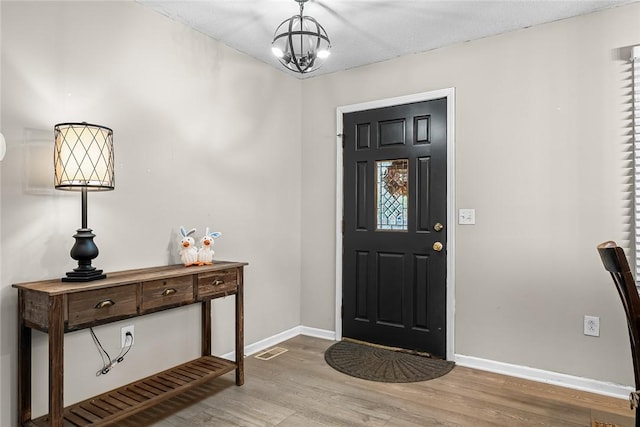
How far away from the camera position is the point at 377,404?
2451mm

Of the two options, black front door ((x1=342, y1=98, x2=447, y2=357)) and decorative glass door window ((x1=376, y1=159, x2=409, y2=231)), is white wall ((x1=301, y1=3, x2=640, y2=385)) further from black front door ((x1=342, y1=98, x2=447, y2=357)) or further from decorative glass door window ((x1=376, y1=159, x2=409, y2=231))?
decorative glass door window ((x1=376, y1=159, x2=409, y2=231))

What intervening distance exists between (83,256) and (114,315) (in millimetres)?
325

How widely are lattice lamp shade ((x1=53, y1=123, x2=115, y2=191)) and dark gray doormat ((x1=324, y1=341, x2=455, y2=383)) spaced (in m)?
2.08

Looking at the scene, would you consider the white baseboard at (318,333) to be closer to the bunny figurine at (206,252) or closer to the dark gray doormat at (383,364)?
the dark gray doormat at (383,364)

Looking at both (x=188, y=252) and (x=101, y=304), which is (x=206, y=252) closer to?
(x=188, y=252)

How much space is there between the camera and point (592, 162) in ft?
8.74

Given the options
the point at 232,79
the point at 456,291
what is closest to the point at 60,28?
the point at 232,79

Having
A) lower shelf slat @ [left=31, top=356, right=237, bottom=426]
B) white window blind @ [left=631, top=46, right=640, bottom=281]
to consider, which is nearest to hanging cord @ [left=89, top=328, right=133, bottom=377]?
lower shelf slat @ [left=31, top=356, right=237, bottom=426]

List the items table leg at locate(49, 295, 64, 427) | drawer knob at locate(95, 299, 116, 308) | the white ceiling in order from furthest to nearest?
the white ceiling → drawer knob at locate(95, 299, 116, 308) → table leg at locate(49, 295, 64, 427)

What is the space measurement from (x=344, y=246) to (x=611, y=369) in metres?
2.09

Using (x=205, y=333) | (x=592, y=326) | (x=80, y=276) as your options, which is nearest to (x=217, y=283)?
(x=205, y=333)

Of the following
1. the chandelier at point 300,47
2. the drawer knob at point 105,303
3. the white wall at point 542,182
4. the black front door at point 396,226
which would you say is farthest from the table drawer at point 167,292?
the white wall at point 542,182

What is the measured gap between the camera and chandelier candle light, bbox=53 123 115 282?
194 cm

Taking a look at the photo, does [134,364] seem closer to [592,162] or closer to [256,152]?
[256,152]
